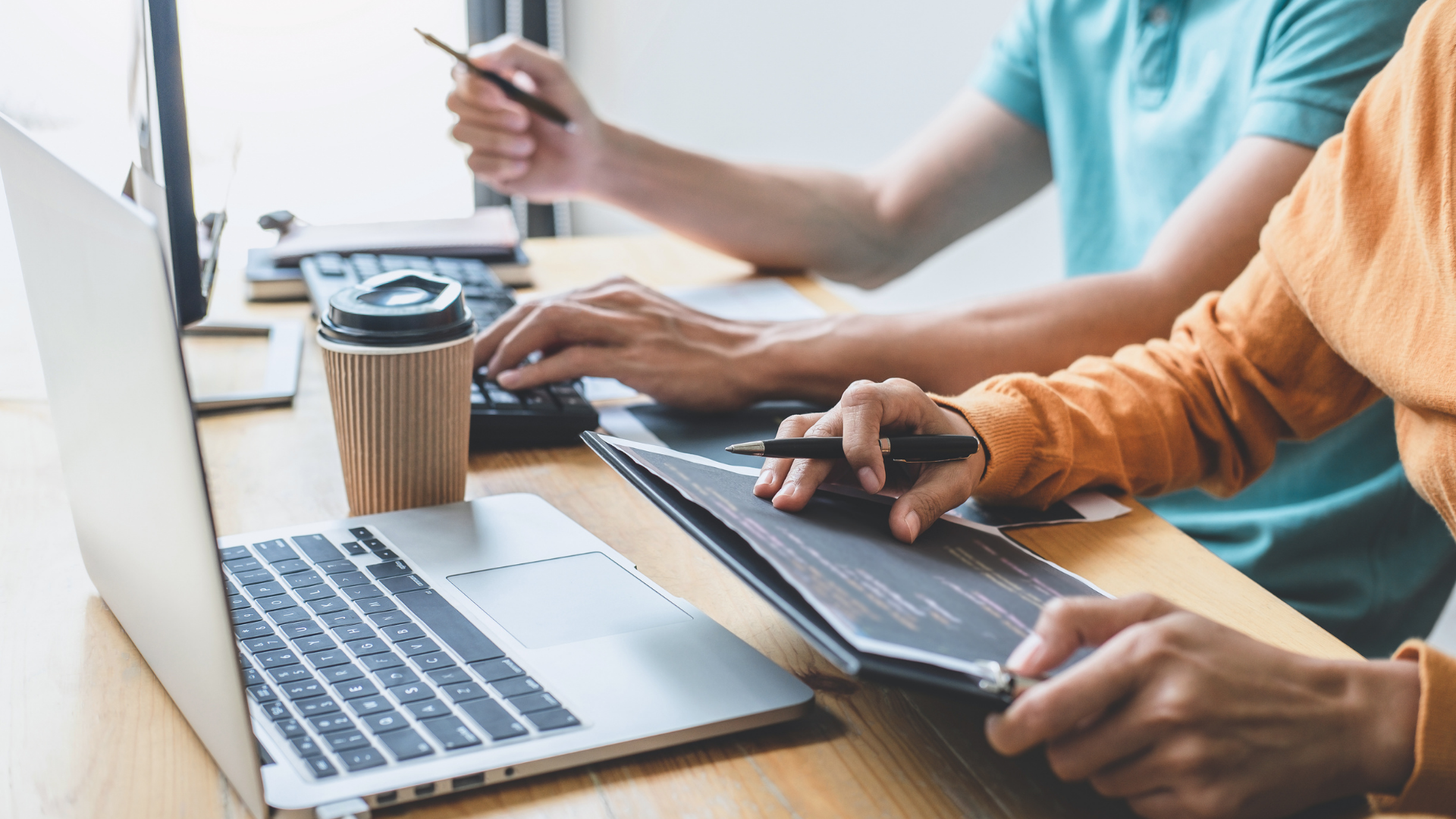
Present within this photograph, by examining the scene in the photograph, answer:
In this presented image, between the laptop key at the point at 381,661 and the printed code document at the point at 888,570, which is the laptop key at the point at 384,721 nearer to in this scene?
the laptop key at the point at 381,661

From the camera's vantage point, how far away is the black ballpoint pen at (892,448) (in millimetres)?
543

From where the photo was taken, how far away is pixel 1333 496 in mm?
978

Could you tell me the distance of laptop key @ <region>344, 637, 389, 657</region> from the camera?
0.47 metres

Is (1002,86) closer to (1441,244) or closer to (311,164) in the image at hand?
(1441,244)

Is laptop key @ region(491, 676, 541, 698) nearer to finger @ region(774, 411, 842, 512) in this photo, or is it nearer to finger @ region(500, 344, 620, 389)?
finger @ region(774, 411, 842, 512)

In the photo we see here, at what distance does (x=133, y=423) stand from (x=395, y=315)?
19 centimetres

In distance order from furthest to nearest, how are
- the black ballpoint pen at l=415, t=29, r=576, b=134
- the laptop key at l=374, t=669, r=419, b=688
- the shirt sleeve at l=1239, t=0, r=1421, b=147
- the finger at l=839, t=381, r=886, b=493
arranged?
the black ballpoint pen at l=415, t=29, r=576, b=134, the shirt sleeve at l=1239, t=0, r=1421, b=147, the finger at l=839, t=381, r=886, b=493, the laptop key at l=374, t=669, r=419, b=688

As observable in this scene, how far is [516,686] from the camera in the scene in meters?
0.45

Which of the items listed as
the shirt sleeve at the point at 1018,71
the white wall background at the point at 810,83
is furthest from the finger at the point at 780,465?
the white wall background at the point at 810,83

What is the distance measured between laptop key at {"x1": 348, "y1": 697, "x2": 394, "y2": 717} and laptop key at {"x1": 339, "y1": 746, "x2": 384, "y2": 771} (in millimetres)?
23

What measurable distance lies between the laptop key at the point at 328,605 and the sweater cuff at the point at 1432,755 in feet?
1.47

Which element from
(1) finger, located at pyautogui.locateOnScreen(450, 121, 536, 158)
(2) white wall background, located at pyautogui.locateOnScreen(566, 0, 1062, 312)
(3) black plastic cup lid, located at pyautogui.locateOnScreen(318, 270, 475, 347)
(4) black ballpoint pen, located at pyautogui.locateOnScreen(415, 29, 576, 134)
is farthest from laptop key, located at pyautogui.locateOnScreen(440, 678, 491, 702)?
(2) white wall background, located at pyautogui.locateOnScreen(566, 0, 1062, 312)

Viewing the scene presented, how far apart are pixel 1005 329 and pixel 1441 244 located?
1.05ft

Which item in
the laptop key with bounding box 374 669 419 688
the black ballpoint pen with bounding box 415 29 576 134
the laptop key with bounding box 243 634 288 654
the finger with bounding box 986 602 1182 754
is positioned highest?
the black ballpoint pen with bounding box 415 29 576 134
